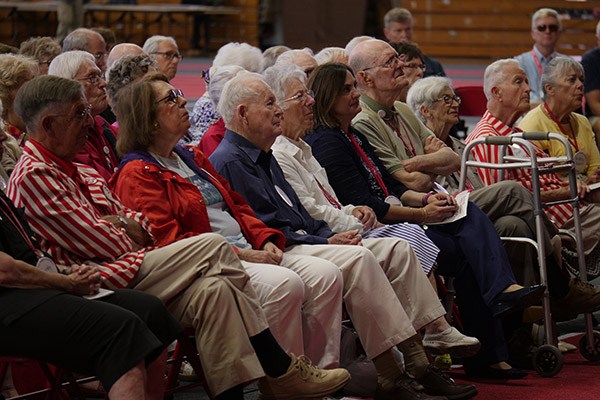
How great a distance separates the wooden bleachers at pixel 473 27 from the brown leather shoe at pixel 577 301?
11761 mm

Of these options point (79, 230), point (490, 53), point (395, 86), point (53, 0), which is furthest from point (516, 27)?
point (79, 230)

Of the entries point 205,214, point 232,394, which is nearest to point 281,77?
point 205,214

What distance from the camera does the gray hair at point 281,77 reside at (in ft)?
15.1

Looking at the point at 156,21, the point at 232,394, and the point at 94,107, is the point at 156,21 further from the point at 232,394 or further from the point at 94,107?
the point at 232,394

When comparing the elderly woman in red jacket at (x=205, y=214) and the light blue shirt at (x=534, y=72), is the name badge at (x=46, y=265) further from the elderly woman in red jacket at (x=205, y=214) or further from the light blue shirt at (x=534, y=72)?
the light blue shirt at (x=534, y=72)

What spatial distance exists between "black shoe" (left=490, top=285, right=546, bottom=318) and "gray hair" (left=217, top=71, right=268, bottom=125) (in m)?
1.23

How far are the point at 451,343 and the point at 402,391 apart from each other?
0.37 metres

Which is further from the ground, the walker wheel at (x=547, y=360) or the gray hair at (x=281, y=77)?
the gray hair at (x=281, y=77)

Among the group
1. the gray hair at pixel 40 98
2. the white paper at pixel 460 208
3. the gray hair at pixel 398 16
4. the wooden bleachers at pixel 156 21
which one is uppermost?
the gray hair at pixel 40 98

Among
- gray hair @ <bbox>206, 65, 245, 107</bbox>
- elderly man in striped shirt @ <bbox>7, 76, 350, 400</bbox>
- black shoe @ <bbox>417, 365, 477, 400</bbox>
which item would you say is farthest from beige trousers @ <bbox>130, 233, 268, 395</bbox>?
gray hair @ <bbox>206, 65, 245, 107</bbox>

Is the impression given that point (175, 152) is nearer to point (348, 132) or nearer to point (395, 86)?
point (348, 132)

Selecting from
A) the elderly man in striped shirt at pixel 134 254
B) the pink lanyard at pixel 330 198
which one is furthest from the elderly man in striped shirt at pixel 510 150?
the elderly man in striped shirt at pixel 134 254

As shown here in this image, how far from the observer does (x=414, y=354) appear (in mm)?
4090

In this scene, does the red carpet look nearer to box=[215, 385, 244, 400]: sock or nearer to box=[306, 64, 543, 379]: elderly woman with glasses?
box=[306, 64, 543, 379]: elderly woman with glasses
